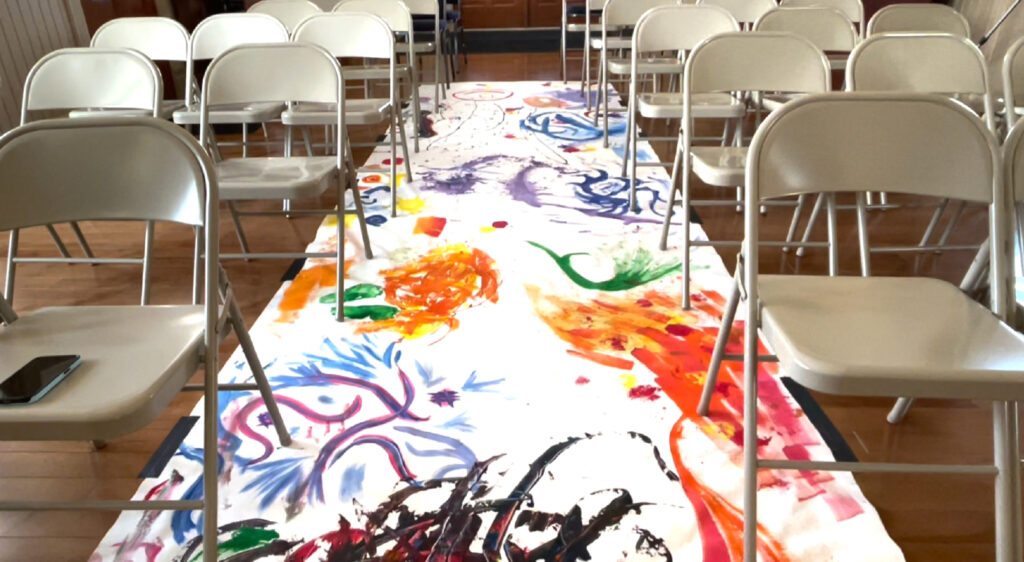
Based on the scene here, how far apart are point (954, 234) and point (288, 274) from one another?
2784 mm

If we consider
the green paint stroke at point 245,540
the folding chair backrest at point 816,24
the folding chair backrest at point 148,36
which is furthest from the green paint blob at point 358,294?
the folding chair backrest at point 816,24

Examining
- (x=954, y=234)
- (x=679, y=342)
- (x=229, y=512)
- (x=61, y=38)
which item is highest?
(x=61, y=38)

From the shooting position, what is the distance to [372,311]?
7.22 feet

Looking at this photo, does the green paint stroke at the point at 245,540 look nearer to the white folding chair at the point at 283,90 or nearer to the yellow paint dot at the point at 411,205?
the white folding chair at the point at 283,90

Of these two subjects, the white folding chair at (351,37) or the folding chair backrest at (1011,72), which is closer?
the folding chair backrest at (1011,72)

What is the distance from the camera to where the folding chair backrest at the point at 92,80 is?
82.1 inches

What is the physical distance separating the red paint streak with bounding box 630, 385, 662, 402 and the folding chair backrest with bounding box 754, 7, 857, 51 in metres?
1.81

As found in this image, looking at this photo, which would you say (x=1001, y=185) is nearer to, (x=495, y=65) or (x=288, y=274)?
(x=288, y=274)

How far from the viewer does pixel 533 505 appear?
1410 millimetres

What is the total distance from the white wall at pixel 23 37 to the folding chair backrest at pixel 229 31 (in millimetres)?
1470

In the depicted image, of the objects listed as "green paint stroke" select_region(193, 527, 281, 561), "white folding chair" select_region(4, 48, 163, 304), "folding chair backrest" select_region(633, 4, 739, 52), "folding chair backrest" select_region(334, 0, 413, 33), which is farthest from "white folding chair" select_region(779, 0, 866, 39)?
"green paint stroke" select_region(193, 527, 281, 561)

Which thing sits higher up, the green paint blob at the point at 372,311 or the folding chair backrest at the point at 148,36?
the folding chair backrest at the point at 148,36

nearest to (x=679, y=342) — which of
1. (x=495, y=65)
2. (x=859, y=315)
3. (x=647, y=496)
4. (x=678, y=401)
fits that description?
(x=678, y=401)

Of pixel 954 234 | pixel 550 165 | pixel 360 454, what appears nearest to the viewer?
pixel 360 454
